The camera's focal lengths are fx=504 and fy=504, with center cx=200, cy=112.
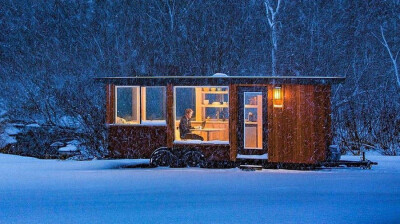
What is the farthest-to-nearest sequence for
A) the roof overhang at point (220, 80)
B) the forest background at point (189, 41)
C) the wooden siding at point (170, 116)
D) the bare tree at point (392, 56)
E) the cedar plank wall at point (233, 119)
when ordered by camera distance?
the forest background at point (189, 41) < the bare tree at point (392, 56) < the wooden siding at point (170, 116) < the cedar plank wall at point (233, 119) < the roof overhang at point (220, 80)

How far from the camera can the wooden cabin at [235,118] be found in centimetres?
1274

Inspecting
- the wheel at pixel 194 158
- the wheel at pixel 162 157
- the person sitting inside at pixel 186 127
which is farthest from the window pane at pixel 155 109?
the wheel at pixel 194 158

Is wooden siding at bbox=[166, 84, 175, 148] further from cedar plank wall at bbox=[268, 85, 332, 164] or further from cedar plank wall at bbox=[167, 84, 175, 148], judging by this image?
cedar plank wall at bbox=[268, 85, 332, 164]

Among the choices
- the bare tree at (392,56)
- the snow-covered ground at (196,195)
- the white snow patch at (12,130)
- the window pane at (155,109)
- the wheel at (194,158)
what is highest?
the bare tree at (392,56)

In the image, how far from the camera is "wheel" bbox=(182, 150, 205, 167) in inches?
516

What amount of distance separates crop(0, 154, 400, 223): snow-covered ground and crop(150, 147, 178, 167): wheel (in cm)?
79

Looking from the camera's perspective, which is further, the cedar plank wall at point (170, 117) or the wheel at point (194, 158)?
the cedar plank wall at point (170, 117)

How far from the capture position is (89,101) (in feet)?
65.1

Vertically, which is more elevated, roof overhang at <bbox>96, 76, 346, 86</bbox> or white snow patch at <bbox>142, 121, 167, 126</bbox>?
roof overhang at <bbox>96, 76, 346, 86</bbox>

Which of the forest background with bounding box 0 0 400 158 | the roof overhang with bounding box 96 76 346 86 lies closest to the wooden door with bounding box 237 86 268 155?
the roof overhang with bounding box 96 76 346 86

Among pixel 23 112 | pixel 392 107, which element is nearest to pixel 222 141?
pixel 392 107

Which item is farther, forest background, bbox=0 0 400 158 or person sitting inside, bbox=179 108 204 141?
forest background, bbox=0 0 400 158

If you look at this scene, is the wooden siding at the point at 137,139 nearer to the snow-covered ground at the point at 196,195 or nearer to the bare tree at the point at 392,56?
the snow-covered ground at the point at 196,195

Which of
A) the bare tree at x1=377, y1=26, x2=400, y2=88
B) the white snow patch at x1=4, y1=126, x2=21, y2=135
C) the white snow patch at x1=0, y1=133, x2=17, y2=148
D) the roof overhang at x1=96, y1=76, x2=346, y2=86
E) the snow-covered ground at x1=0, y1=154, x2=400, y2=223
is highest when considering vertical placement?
the bare tree at x1=377, y1=26, x2=400, y2=88
